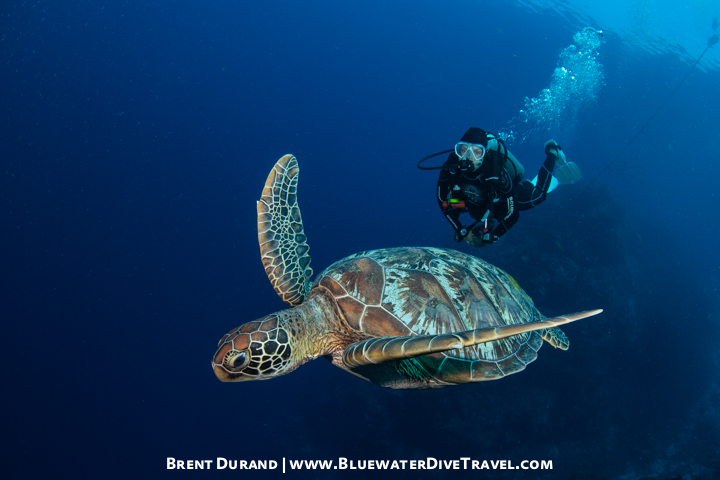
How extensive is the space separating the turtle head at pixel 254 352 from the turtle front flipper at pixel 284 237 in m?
0.81

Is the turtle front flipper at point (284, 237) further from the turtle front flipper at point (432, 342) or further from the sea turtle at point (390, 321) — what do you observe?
the turtle front flipper at point (432, 342)

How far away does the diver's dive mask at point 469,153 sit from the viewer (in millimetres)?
3338

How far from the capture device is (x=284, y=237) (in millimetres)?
3525

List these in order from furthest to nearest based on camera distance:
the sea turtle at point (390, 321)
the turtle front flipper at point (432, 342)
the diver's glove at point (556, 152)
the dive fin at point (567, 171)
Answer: the dive fin at point (567, 171) → the diver's glove at point (556, 152) → the sea turtle at point (390, 321) → the turtle front flipper at point (432, 342)

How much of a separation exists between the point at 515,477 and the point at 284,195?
8360mm

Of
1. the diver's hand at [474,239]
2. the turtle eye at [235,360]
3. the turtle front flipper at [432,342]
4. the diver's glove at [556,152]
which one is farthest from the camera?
the diver's glove at [556,152]

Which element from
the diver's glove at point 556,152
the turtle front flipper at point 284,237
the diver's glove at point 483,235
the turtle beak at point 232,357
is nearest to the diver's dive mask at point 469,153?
the diver's glove at point 483,235

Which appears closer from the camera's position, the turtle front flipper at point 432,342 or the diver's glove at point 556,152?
the turtle front flipper at point 432,342

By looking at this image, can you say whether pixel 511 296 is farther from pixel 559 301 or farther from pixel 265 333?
pixel 559 301

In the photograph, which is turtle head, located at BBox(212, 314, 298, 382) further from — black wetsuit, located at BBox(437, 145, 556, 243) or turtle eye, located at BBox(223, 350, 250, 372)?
black wetsuit, located at BBox(437, 145, 556, 243)

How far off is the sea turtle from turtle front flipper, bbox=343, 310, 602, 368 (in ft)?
0.05

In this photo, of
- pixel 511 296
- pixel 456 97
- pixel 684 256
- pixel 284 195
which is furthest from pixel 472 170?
pixel 456 97

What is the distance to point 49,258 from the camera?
83.2ft

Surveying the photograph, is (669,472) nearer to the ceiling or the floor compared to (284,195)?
nearer to the floor
